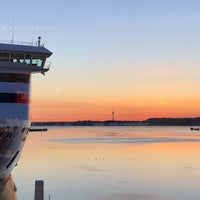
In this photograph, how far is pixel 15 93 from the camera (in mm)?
28125

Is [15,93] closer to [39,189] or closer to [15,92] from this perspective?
[15,92]

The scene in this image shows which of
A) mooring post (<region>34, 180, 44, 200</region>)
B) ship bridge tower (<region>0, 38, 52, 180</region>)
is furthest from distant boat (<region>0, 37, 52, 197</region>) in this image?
mooring post (<region>34, 180, 44, 200</region>)

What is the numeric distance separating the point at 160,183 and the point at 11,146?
20.8 m

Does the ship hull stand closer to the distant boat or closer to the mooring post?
the distant boat

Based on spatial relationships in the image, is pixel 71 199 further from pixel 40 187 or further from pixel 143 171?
pixel 143 171

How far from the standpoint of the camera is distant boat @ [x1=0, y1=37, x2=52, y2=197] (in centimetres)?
2733

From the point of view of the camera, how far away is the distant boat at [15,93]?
2733cm

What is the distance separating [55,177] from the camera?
155 ft

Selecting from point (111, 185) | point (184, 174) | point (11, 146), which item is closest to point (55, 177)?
point (111, 185)

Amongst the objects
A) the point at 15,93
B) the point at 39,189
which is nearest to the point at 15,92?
the point at 15,93

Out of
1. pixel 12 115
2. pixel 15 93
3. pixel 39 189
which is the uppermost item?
pixel 15 93

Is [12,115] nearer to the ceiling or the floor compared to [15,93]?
nearer to the floor

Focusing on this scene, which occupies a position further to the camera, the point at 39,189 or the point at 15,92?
the point at 15,92

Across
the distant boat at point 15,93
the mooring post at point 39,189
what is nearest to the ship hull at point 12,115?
the distant boat at point 15,93
